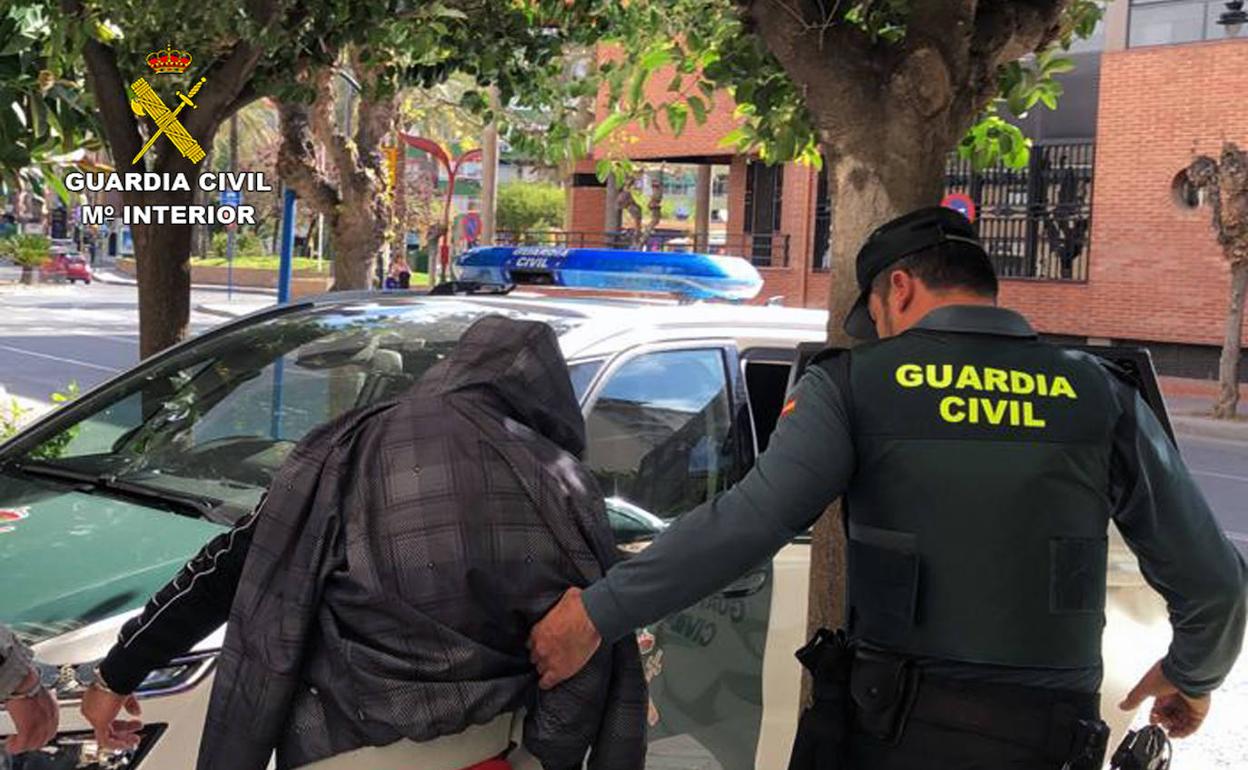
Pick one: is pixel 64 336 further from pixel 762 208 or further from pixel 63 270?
pixel 63 270

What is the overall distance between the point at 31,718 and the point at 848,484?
1.46m

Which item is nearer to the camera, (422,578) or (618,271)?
(422,578)

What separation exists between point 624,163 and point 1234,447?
14347 millimetres

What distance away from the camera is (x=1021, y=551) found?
2410mm

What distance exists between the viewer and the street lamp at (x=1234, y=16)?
20984mm

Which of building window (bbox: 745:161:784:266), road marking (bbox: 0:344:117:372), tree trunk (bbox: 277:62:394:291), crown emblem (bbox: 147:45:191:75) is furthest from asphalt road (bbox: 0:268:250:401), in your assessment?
building window (bbox: 745:161:784:266)

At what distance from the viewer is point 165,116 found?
21.3 ft

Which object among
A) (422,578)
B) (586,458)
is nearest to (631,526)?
(586,458)

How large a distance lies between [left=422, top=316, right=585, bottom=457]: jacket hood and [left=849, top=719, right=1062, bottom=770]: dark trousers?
785mm

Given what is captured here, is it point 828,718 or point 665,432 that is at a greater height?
point 665,432

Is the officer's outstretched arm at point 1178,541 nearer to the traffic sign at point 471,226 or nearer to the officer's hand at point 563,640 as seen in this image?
the officer's hand at point 563,640

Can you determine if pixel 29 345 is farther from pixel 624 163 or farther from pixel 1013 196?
pixel 624 163

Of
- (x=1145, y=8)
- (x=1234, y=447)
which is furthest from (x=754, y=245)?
(x=1234, y=447)

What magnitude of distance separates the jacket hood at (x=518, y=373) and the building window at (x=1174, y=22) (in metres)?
22.7
